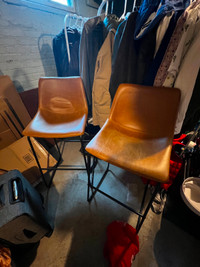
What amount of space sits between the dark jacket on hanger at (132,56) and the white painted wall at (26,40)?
4.20 feet

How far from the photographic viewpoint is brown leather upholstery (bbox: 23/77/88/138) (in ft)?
3.23

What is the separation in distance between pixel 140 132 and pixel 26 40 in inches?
70.4

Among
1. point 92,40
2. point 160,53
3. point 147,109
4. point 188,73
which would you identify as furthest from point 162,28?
point 92,40

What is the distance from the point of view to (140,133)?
84 centimetres

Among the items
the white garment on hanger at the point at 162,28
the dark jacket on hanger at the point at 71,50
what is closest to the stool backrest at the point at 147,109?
the white garment on hanger at the point at 162,28

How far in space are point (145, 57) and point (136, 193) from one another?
1218 mm

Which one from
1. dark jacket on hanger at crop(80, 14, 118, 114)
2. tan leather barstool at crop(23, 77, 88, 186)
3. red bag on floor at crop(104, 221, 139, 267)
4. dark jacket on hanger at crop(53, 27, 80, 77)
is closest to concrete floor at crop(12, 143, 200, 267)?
red bag on floor at crop(104, 221, 139, 267)

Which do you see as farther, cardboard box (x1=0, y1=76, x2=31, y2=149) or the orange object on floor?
cardboard box (x1=0, y1=76, x2=31, y2=149)

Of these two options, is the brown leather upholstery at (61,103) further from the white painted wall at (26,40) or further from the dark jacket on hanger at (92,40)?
the white painted wall at (26,40)

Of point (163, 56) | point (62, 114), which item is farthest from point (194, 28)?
point (62, 114)

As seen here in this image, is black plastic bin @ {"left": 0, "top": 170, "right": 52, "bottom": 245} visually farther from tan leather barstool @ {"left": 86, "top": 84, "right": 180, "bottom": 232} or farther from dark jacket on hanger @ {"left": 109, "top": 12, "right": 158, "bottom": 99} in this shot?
dark jacket on hanger @ {"left": 109, "top": 12, "right": 158, "bottom": 99}

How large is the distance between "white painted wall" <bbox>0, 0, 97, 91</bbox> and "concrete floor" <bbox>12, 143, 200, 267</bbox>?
146cm

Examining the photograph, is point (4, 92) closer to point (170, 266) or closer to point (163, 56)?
point (163, 56)

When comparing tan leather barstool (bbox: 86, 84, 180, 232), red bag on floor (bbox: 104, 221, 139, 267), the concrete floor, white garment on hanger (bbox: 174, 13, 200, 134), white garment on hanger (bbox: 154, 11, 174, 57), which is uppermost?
white garment on hanger (bbox: 154, 11, 174, 57)
